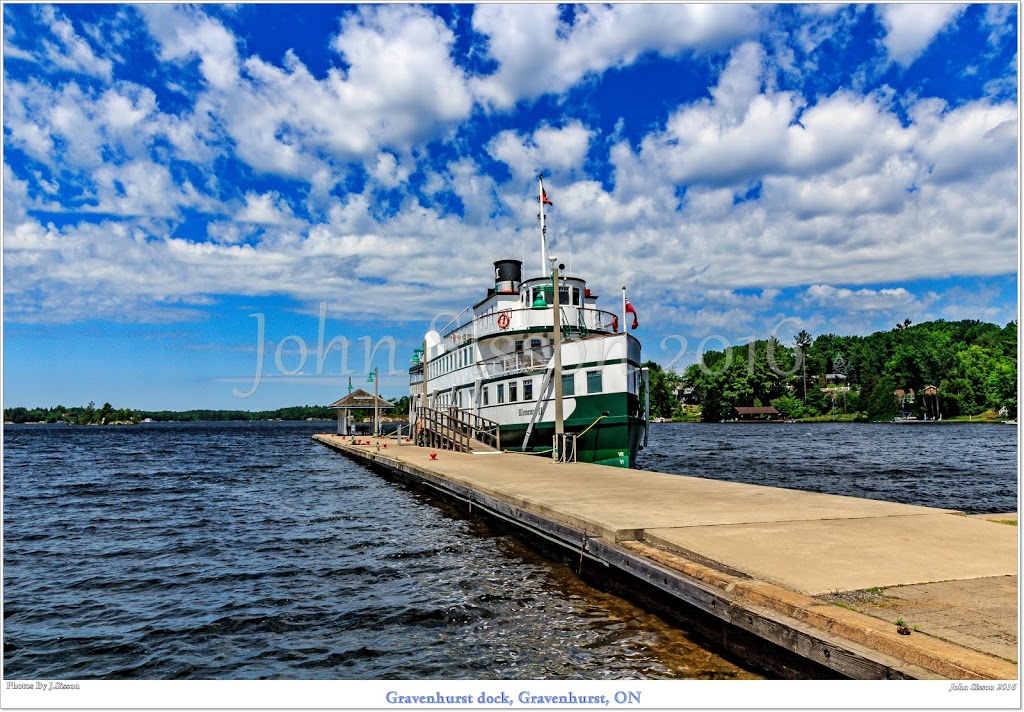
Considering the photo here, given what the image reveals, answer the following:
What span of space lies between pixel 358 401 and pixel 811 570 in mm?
61180

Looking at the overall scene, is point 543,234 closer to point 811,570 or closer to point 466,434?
point 466,434

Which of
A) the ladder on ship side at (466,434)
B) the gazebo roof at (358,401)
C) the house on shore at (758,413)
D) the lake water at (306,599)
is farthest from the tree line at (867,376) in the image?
the lake water at (306,599)

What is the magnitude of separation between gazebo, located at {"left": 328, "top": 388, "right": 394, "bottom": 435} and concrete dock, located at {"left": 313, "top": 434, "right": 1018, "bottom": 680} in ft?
167

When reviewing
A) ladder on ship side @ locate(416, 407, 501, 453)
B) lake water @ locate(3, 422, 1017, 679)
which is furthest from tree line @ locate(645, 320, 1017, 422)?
lake water @ locate(3, 422, 1017, 679)

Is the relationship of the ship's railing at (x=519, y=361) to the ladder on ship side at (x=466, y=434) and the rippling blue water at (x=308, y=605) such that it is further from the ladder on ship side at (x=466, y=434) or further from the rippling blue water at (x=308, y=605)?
the rippling blue water at (x=308, y=605)

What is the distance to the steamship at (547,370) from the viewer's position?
83.8 ft

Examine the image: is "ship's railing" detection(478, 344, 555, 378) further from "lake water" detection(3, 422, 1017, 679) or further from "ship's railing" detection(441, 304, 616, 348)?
"lake water" detection(3, 422, 1017, 679)

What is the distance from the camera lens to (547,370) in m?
27.2

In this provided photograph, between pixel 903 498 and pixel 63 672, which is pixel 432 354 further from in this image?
pixel 63 672

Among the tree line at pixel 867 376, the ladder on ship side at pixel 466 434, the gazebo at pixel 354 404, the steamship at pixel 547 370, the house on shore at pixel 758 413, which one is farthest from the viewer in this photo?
the house on shore at pixel 758 413

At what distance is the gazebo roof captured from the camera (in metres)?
63.1

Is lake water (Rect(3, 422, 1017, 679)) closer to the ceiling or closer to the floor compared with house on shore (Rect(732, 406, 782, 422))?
closer to the floor

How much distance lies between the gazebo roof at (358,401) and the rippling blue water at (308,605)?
1731 inches
